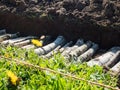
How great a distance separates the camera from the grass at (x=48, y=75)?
173 inches

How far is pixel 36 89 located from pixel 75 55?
1.63 metres

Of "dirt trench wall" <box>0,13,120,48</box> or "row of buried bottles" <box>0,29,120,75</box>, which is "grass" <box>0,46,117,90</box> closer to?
"row of buried bottles" <box>0,29,120,75</box>

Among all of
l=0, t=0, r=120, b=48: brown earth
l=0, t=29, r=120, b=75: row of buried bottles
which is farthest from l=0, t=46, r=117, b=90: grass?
l=0, t=0, r=120, b=48: brown earth

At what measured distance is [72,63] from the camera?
5.26m

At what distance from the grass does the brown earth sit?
1.68 meters

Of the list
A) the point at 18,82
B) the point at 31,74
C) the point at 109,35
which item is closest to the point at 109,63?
the point at 109,35

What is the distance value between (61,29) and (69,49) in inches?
42.0

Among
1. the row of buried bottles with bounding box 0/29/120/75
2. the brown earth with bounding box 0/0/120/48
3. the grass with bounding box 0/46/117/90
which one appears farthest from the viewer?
the brown earth with bounding box 0/0/120/48

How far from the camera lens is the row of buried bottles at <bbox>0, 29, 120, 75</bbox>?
5781 mm

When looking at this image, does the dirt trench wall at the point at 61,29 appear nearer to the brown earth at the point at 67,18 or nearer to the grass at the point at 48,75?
the brown earth at the point at 67,18


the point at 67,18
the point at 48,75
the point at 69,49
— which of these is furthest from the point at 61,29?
the point at 48,75

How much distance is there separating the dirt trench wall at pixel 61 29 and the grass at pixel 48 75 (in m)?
1.68

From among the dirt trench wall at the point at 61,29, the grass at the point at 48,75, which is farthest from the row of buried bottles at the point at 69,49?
the grass at the point at 48,75

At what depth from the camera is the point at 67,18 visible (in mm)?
7117
